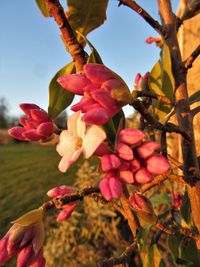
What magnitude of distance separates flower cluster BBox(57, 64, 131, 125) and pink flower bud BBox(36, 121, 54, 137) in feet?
0.41

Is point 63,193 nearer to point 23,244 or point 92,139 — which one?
point 23,244

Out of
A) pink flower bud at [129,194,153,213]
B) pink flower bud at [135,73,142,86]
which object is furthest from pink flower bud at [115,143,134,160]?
pink flower bud at [135,73,142,86]

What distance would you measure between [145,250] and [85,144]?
33 centimetres

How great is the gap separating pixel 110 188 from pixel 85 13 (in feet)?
1.24

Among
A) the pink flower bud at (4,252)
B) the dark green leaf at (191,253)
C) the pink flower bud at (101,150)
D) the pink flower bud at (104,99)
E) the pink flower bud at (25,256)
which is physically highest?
the pink flower bud at (104,99)

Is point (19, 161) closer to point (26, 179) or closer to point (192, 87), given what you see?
point (26, 179)

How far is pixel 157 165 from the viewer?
0.48m

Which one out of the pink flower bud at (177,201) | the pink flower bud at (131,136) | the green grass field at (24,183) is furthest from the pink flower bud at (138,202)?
the green grass field at (24,183)

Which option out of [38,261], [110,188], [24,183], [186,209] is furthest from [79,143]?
[24,183]

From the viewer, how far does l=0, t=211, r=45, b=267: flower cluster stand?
1.91 feet

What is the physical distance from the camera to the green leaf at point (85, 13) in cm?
68

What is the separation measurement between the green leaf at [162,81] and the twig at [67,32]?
0.51 ft

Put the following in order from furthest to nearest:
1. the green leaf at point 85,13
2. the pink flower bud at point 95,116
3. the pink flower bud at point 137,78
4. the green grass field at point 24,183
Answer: the green grass field at point 24,183
the pink flower bud at point 137,78
the green leaf at point 85,13
the pink flower bud at point 95,116

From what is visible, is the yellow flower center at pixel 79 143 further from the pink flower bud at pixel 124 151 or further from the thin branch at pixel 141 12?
the thin branch at pixel 141 12
